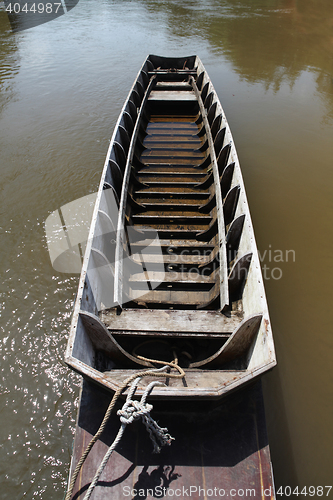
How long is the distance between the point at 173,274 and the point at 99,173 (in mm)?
5350

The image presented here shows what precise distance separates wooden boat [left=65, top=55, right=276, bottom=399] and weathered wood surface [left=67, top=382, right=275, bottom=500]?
40 centimetres

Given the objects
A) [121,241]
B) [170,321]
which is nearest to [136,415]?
[170,321]

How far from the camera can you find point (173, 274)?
550cm

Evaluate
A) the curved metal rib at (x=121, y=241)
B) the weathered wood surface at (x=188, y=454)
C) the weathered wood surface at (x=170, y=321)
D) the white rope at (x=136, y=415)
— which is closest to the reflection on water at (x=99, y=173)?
the weathered wood surface at (x=188, y=454)

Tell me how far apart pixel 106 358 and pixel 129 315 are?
0.77 m

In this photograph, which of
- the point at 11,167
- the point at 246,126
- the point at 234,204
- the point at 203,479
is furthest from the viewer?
the point at 246,126

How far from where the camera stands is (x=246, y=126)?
1109 cm

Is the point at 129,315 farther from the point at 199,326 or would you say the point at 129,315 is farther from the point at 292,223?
the point at 292,223

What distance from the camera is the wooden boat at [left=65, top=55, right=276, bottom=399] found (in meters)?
3.76

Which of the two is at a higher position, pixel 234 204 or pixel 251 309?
pixel 234 204

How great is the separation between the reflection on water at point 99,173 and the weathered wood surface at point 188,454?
119 centimetres

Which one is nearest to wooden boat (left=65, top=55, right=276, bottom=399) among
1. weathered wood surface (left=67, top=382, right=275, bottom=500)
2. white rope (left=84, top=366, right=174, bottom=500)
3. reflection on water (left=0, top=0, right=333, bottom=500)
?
white rope (left=84, top=366, right=174, bottom=500)

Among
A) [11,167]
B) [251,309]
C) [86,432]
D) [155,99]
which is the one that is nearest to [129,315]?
[86,432]

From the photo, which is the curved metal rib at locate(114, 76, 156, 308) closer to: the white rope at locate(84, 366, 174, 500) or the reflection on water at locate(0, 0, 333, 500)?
the reflection on water at locate(0, 0, 333, 500)
